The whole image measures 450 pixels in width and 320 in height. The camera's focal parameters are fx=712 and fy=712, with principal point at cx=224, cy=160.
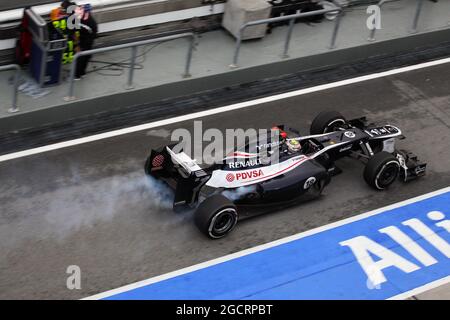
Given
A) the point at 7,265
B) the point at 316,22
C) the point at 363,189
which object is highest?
the point at 316,22

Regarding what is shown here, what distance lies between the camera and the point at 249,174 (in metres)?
10.9

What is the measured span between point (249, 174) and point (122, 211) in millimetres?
2088

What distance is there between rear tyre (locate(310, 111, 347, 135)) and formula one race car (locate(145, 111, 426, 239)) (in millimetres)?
271

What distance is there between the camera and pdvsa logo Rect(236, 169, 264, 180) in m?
10.8

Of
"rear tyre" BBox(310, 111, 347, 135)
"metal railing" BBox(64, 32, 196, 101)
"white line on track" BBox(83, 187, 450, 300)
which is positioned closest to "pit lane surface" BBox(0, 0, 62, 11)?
"metal railing" BBox(64, 32, 196, 101)

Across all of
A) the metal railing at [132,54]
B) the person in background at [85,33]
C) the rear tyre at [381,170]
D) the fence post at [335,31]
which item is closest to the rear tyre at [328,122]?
the rear tyre at [381,170]

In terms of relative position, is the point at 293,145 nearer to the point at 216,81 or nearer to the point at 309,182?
the point at 309,182

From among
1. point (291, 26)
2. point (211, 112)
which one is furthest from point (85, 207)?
point (291, 26)

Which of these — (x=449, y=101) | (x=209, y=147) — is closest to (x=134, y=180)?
(x=209, y=147)

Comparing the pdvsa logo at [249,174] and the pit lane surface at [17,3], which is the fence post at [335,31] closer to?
the pdvsa logo at [249,174]

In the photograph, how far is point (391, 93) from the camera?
48.6 ft

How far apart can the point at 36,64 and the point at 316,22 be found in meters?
6.71
